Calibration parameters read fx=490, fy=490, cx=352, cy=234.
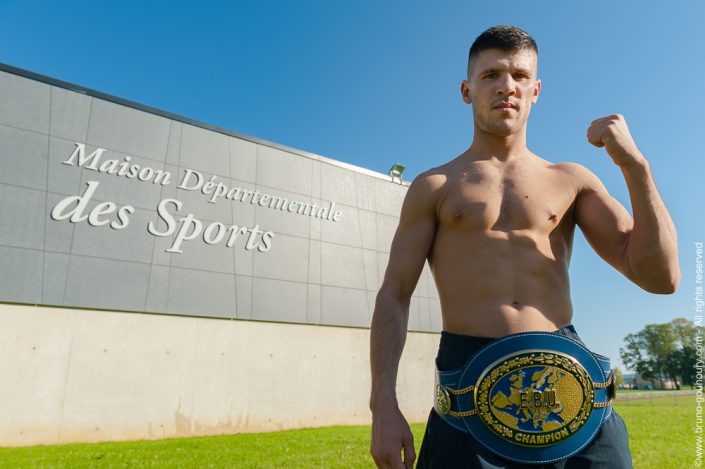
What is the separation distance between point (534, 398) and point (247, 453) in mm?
7697

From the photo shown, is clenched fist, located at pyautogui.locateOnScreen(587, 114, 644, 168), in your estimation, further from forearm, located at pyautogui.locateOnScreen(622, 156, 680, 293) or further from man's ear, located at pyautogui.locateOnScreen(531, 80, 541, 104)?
man's ear, located at pyautogui.locateOnScreen(531, 80, 541, 104)

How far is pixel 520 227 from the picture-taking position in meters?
1.79

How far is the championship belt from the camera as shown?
149 cm

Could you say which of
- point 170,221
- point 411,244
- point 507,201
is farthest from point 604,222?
point 170,221

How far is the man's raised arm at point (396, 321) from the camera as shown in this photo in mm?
1508

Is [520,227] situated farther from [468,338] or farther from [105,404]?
[105,404]

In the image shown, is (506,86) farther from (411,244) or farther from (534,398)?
(534,398)

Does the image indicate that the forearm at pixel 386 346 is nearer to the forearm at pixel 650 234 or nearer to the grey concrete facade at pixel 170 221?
the forearm at pixel 650 234

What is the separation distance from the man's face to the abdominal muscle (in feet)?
1.48

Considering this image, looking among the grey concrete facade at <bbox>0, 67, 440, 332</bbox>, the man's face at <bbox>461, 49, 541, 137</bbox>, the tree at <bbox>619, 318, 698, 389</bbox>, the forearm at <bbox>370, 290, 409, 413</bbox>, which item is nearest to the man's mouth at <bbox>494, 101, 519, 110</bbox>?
the man's face at <bbox>461, 49, 541, 137</bbox>

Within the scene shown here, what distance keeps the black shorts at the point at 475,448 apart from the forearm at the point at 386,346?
0.60 ft

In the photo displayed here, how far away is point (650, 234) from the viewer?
155 centimetres

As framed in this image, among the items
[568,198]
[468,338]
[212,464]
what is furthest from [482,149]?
[212,464]

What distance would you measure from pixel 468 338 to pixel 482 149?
795mm
